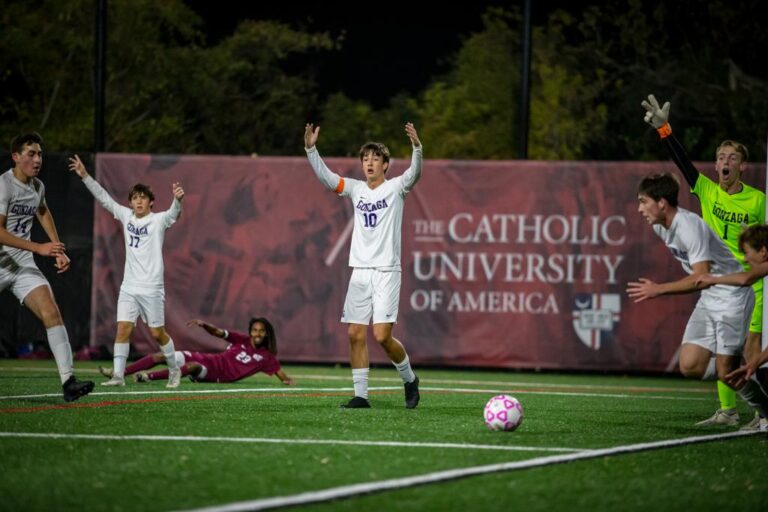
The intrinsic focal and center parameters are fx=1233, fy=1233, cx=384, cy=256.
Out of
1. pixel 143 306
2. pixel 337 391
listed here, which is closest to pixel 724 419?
pixel 337 391

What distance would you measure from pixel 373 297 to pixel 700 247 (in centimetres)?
311

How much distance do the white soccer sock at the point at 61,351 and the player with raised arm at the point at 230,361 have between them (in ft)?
10.1

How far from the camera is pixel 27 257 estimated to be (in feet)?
33.8

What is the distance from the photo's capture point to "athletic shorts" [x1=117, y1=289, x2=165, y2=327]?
13250 millimetres

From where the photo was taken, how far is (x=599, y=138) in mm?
36938

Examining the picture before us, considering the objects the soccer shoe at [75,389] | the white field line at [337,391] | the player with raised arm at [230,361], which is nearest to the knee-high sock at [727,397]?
the white field line at [337,391]

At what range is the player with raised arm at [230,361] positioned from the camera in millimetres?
13297

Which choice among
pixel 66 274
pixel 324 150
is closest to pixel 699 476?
pixel 66 274

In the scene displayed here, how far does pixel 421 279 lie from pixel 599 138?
20595 mm

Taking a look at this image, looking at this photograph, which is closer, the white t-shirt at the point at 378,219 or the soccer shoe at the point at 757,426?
the soccer shoe at the point at 757,426

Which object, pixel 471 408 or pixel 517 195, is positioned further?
pixel 517 195

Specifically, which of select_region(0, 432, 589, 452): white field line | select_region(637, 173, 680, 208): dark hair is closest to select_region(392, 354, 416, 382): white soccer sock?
select_region(0, 432, 589, 452): white field line

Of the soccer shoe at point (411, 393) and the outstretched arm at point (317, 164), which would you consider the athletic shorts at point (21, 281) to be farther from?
the soccer shoe at point (411, 393)

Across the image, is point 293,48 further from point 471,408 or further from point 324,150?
point 471,408
